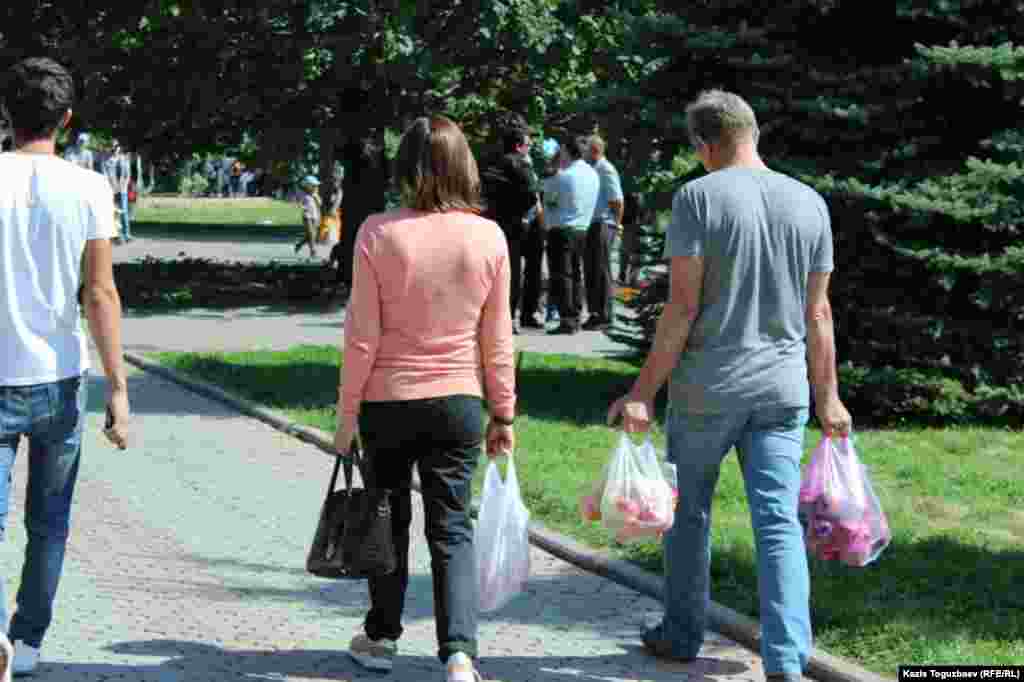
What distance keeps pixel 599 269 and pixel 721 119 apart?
44.4ft

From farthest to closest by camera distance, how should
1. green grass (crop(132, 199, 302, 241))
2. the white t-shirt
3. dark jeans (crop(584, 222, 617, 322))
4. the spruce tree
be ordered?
green grass (crop(132, 199, 302, 241)), dark jeans (crop(584, 222, 617, 322)), the spruce tree, the white t-shirt

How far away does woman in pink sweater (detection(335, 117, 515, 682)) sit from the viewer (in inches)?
229

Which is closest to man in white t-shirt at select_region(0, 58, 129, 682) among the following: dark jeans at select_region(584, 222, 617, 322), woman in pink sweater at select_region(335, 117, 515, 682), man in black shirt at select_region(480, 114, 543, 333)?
woman in pink sweater at select_region(335, 117, 515, 682)

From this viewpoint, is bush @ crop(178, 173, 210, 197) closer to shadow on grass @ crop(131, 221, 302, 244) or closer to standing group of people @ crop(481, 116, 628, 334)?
shadow on grass @ crop(131, 221, 302, 244)

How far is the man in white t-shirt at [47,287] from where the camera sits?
221 inches

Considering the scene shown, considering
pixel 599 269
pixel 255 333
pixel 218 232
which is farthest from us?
pixel 218 232

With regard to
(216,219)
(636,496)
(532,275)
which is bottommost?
(216,219)

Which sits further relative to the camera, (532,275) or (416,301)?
(532,275)

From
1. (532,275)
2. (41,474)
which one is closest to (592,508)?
(41,474)

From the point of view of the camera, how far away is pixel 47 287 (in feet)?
18.6

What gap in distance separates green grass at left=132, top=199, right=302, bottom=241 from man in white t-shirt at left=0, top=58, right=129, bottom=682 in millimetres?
33219

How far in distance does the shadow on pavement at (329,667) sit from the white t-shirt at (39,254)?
3.78 ft

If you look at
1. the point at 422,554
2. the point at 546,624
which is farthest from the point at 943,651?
the point at 422,554

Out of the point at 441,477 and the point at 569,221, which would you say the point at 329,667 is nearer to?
the point at 441,477
